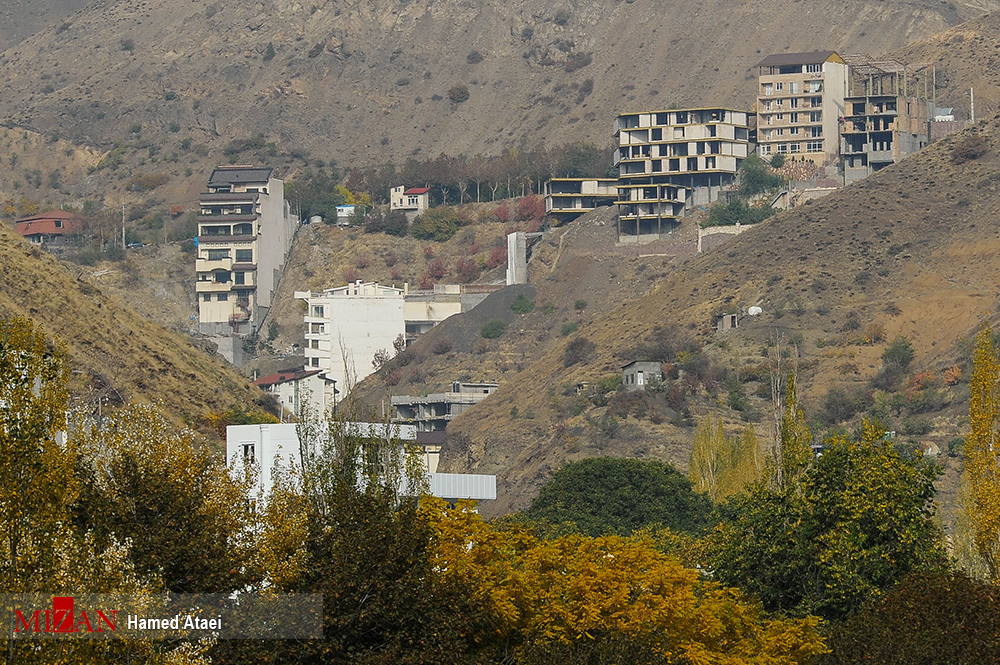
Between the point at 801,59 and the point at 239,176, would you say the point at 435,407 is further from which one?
the point at 801,59

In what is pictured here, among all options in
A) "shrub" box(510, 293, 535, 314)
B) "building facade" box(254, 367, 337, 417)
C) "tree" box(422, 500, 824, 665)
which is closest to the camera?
"tree" box(422, 500, 824, 665)

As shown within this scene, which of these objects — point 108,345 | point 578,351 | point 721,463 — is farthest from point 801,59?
point 108,345

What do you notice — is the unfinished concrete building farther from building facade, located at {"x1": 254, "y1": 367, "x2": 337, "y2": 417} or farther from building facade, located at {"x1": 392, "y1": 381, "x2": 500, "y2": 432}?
building facade, located at {"x1": 254, "y1": 367, "x2": 337, "y2": 417}

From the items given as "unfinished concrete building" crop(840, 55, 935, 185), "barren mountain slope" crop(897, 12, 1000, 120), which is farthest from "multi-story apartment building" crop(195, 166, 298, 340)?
"barren mountain slope" crop(897, 12, 1000, 120)

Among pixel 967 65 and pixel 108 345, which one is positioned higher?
pixel 967 65

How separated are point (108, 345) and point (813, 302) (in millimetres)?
71986

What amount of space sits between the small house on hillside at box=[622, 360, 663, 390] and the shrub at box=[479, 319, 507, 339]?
30429mm

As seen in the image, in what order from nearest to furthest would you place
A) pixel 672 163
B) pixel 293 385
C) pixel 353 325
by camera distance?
pixel 293 385 < pixel 353 325 < pixel 672 163

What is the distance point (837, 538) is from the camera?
55438 mm

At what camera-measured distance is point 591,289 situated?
170250mm

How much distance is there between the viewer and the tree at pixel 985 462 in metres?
57.1

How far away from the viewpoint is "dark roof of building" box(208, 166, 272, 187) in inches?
7594

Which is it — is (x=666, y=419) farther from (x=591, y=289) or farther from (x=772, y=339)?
(x=591, y=289)

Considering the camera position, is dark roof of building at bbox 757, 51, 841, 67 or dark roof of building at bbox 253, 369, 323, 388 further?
dark roof of building at bbox 757, 51, 841, 67
